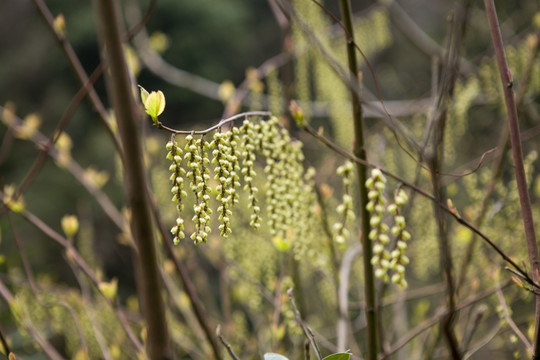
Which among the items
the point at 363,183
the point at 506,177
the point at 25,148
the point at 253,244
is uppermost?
the point at 25,148

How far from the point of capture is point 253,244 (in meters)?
1.36

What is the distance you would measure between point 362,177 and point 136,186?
0.35 metres

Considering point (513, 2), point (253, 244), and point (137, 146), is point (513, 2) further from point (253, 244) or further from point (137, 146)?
point (137, 146)

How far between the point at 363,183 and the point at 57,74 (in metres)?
Answer: 7.32

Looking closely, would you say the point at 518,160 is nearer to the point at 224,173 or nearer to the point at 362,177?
the point at 362,177

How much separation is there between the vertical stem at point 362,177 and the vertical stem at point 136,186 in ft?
1.11

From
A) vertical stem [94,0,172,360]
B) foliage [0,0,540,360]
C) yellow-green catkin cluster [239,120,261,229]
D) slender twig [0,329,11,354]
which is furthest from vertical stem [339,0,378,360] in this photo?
slender twig [0,329,11,354]

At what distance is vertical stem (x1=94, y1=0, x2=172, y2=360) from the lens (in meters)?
0.29

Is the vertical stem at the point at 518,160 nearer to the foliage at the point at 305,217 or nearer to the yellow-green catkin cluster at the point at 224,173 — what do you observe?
the foliage at the point at 305,217

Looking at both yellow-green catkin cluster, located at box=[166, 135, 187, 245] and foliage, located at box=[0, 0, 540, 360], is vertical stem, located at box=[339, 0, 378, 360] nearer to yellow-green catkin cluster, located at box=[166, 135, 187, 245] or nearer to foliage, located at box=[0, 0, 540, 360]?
foliage, located at box=[0, 0, 540, 360]

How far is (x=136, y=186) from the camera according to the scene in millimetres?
294

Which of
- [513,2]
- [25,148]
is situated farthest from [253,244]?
[25,148]

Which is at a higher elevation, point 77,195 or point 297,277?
point 77,195

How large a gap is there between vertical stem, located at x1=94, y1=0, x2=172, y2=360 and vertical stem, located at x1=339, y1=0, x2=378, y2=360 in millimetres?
339
